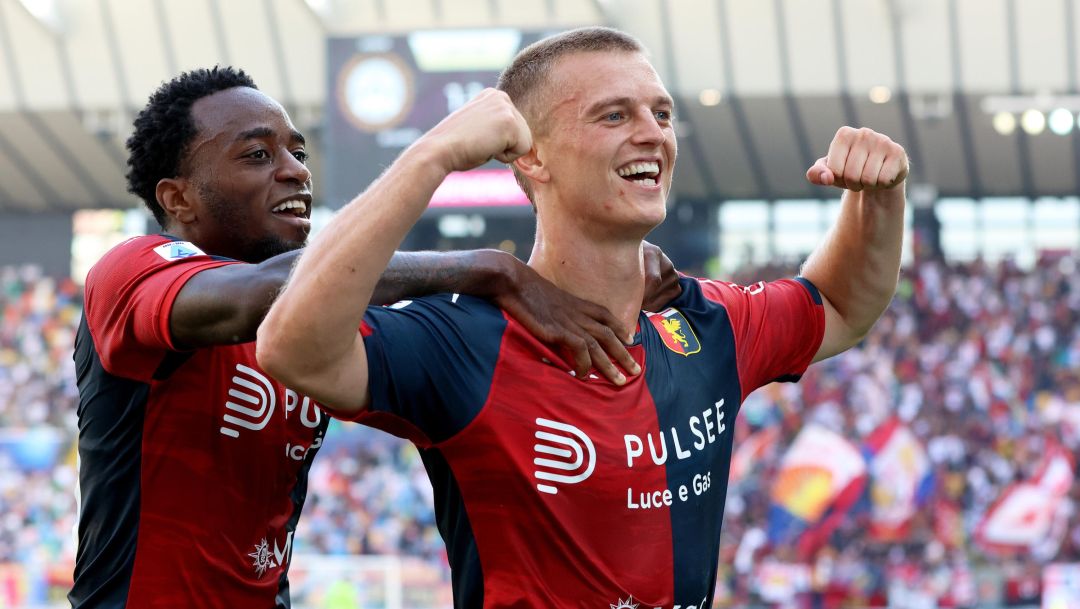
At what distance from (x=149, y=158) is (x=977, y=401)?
17.4m

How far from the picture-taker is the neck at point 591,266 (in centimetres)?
297

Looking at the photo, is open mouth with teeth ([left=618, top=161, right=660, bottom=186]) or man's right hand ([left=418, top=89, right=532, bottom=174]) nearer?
man's right hand ([left=418, top=89, right=532, bottom=174])

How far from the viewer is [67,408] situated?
2178 centimetres

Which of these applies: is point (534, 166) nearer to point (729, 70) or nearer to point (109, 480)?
point (109, 480)

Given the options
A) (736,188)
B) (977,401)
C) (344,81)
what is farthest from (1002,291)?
(344,81)

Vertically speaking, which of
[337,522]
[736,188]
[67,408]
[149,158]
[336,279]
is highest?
[149,158]

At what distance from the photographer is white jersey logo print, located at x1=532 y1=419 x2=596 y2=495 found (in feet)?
8.84

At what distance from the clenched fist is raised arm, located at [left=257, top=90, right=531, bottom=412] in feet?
2.70

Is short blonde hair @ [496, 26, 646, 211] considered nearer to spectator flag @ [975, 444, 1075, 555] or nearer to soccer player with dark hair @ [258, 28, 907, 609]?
soccer player with dark hair @ [258, 28, 907, 609]

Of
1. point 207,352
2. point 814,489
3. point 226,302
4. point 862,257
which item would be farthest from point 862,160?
point 814,489

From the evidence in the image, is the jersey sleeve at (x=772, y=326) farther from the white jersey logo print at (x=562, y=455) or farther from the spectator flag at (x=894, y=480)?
the spectator flag at (x=894, y=480)

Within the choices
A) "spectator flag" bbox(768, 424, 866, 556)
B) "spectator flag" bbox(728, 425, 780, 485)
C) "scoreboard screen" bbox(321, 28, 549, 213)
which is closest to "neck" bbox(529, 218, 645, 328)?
"spectator flag" bbox(768, 424, 866, 556)

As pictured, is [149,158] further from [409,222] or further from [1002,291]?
[1002,291]

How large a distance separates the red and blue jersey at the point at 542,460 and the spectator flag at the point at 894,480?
45.1 ft
